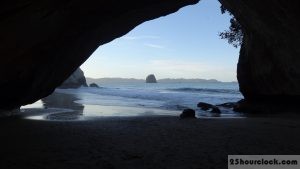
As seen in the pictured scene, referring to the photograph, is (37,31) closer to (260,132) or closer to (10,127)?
(10,127)

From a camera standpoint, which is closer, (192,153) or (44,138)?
(192,153)

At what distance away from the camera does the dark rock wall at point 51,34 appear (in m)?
8.92

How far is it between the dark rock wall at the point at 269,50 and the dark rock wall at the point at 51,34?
10.6 feet

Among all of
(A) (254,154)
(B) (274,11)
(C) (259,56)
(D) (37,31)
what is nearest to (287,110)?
(C) (259,56)

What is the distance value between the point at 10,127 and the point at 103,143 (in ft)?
13.8

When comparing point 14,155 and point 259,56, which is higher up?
point 259,56

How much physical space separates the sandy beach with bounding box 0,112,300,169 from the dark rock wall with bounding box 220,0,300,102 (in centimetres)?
472

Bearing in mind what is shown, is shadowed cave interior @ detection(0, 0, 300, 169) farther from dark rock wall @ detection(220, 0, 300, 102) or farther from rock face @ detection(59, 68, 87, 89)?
rock face @ detection(59, 68, 87, 89)

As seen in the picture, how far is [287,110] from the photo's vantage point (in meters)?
17.7

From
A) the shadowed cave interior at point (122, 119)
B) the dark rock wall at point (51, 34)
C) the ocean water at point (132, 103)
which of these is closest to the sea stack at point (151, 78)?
the ocean water at point (132, 103)

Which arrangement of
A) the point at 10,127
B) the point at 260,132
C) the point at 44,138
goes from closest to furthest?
the point at 44,138
the point at 260,132
the point at 10,127

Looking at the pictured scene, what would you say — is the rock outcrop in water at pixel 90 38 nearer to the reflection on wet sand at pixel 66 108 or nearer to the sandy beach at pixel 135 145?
the reflection on wet sand at pixel 66 108

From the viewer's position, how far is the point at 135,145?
7398 millimetres

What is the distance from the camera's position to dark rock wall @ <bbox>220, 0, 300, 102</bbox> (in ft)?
41.3
